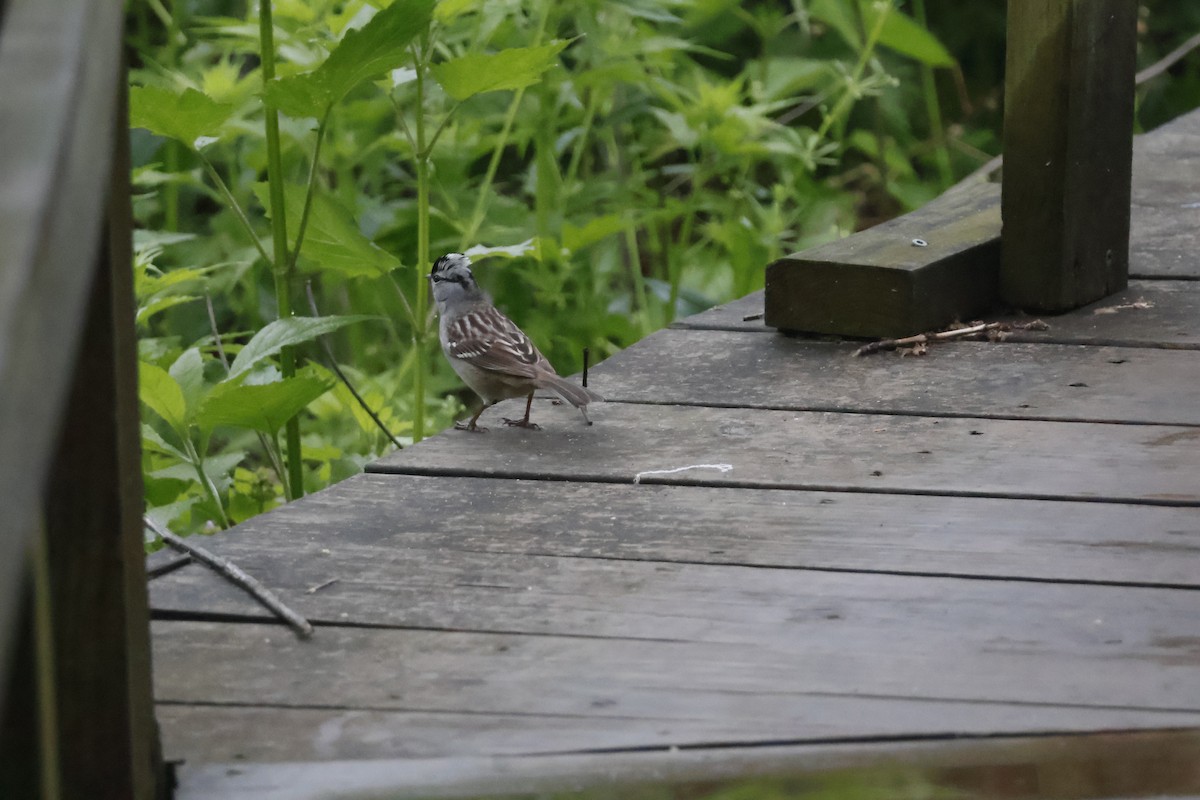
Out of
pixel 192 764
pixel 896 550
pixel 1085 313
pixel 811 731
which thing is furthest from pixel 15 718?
pixel 1085 313

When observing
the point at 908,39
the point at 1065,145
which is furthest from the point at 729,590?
the point at 908,39

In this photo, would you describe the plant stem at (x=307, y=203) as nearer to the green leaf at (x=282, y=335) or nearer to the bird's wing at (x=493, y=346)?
the green leaf at (x=282, y=335)

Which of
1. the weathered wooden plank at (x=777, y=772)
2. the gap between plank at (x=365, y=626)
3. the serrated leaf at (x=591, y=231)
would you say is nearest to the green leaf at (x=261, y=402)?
the gap between plank at (x=365, y=626)

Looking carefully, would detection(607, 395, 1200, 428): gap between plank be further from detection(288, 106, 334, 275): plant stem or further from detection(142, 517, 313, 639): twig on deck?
detection(142, 517, 313, 639): twig on deck

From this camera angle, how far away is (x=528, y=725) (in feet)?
6.28

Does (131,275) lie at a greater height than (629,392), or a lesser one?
greater

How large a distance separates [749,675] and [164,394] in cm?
163

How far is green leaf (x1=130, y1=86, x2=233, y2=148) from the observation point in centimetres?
334

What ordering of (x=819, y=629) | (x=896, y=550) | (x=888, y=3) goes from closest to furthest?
(x=819, y=629) → (x=896, y=550) → (x=888, y=3)

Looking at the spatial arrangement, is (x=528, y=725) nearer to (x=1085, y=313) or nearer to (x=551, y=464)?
(x=551, y=464)

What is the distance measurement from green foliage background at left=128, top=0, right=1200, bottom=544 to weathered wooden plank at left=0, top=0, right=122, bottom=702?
1855 mm

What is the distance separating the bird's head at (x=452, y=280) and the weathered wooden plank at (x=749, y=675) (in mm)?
2321

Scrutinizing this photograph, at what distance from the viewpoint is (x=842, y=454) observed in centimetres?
298

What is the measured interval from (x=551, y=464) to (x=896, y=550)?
2.35 feet
